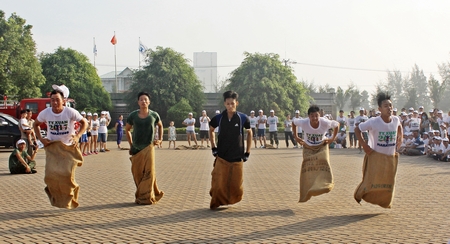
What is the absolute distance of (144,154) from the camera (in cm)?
975

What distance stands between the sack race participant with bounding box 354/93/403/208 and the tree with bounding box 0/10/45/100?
2841 cm

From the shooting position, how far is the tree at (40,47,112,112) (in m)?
44.7

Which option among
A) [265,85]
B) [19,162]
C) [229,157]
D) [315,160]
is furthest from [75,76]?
[315,160]

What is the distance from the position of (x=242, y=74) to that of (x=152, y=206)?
35245 millimetres

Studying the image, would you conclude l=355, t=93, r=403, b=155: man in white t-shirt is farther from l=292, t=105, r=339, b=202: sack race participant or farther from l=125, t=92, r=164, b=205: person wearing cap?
l=125, t=92, r=164, b=205: person wearing cap

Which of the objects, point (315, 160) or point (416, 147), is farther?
point (416, 147)

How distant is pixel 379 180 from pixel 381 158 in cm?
35

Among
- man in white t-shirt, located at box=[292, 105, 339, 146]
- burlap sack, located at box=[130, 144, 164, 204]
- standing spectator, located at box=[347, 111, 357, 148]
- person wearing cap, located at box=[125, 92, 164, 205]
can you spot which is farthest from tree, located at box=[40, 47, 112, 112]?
man in white t-shirt, located at box=[292, 105, 339, 146]

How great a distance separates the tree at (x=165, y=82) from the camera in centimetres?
4491

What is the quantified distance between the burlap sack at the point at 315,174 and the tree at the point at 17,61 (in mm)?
27553

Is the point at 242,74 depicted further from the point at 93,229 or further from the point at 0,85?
the point at 93,229

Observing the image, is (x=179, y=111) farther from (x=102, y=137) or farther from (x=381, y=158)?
(x=381, y=158)

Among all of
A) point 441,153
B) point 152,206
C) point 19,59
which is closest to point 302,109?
point 19,59

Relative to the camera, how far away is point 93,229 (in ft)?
24.9
